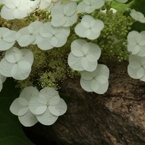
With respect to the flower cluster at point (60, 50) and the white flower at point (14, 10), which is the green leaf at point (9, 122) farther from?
the white flower at point (14, 10)

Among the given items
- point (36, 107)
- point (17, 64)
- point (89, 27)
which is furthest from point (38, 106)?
point (89, 27)

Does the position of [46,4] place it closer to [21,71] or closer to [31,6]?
[31,6]

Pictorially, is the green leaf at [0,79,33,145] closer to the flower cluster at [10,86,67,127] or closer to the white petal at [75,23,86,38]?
the flower cluster at [10,86,67,127]

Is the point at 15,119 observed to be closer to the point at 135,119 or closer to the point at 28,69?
the point at 28,69

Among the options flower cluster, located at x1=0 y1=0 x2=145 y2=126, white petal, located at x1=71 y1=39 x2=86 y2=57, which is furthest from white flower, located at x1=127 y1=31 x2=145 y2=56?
white petal, located at x1=71 y1=39 x2=86 y2=57

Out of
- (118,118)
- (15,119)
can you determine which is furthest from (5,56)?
(118,118)
